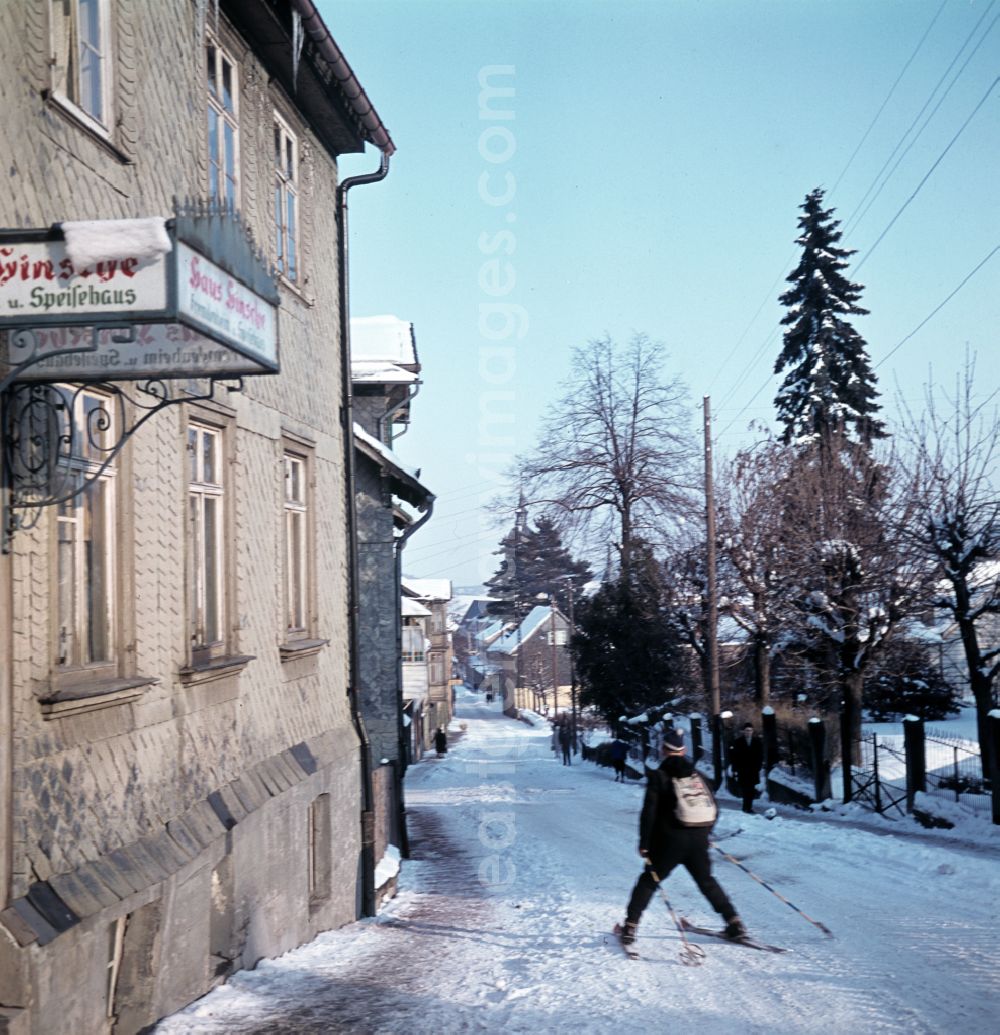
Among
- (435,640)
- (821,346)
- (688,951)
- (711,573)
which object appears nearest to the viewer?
(688,951)

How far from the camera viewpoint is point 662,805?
9.02 meters

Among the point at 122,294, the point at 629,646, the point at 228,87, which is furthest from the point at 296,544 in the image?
the point at 629,646

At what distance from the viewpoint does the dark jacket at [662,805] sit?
897cm

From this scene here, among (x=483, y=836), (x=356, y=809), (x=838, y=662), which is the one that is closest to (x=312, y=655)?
(x=356, y=809)

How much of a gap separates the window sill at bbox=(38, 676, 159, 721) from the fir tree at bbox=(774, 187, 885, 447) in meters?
34.4

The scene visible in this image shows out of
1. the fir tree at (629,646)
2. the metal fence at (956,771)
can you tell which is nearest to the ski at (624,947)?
the metal fence at (956,771)

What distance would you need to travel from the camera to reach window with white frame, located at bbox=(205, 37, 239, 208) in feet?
30.8

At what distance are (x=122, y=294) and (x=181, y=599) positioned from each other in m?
3.49

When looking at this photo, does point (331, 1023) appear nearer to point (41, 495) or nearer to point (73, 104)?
point (41, 495)

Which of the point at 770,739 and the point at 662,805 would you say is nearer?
the point at 662,805

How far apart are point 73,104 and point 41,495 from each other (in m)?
2.23

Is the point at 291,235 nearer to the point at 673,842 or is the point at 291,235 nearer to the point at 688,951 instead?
the point at 673,842

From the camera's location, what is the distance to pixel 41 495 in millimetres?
6000

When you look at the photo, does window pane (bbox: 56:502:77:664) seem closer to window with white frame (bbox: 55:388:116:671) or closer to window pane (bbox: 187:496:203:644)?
window with white frame (bbox: 55:388:116:671)
